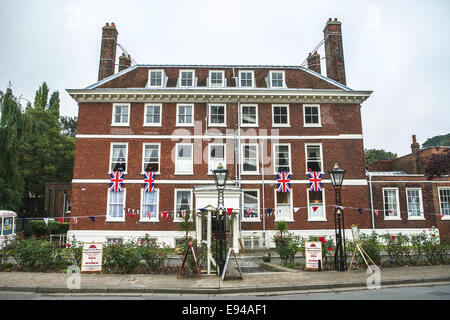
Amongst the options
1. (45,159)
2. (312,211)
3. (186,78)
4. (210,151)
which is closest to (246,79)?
(186,78)

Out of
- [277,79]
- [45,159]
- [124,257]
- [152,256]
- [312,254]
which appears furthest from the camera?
[45,159]

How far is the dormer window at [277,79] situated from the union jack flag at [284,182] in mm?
7636

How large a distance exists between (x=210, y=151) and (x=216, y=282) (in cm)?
1406

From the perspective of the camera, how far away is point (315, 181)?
23047mm

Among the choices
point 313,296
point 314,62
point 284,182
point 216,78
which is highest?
point 314,62

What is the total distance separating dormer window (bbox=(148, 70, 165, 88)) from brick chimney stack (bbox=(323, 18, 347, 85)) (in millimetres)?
14080

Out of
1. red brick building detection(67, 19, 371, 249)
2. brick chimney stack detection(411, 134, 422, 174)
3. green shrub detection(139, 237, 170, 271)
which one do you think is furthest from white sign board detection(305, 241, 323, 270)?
brick chimney stack detection(411, 134, 422, 174)

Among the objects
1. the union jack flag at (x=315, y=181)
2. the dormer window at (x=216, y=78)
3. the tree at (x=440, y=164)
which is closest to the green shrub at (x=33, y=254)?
the union jack flag at (x=315, y=181)

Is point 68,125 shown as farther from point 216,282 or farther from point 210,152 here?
point 216,282

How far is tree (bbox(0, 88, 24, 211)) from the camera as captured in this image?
26375mm

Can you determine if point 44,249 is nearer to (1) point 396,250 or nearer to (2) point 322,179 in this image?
(1) point 396,250

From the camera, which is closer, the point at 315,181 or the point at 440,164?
the point at 440,164

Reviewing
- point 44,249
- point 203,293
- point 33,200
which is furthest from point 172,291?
point 33,200

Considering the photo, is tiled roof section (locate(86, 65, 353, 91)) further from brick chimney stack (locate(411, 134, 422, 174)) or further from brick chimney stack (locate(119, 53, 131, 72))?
brick chimney stack (locate(411, 134, 422, 174))
